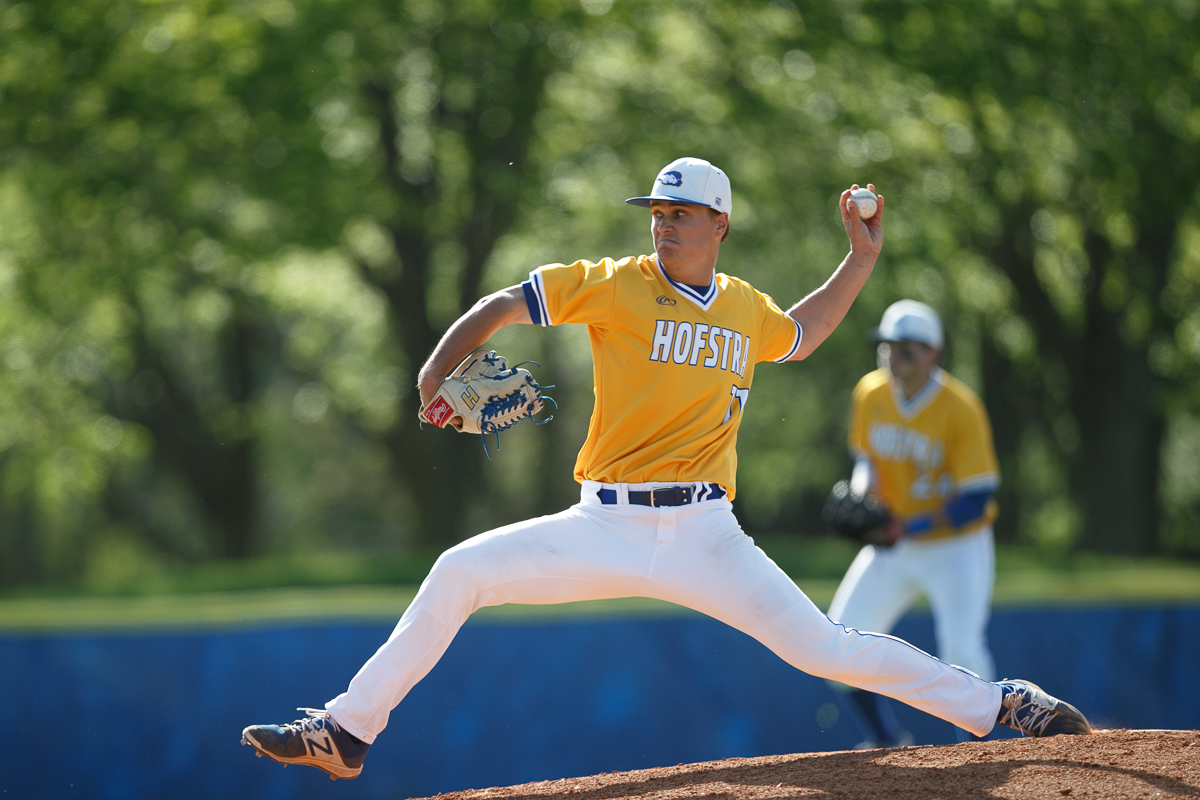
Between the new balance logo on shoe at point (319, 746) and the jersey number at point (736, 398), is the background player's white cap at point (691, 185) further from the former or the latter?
the new balance logo on shoe at point (319, 746)

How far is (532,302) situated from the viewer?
392 cm

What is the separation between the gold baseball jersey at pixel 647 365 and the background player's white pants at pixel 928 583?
2497 millimetres

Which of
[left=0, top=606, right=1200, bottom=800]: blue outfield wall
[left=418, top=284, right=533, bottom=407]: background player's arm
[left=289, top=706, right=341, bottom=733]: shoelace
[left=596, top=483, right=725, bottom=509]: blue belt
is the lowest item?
[left=0, top=606, right=1200, bottom=800]: blue outfield wall

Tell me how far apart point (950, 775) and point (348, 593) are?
5617mm

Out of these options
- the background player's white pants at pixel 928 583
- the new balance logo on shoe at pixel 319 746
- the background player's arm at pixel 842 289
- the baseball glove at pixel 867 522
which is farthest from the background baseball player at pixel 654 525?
the baseball glove at pixel 867 522

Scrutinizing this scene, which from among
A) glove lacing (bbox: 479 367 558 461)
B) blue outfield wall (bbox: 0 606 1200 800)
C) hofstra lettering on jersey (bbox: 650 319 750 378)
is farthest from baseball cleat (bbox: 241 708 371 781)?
blue outfield wall (bbox: 0 606 1200 800)

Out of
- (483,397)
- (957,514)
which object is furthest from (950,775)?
(957,514)

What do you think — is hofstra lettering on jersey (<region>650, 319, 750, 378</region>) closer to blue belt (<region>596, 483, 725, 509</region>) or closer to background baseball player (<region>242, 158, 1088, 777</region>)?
background baseball player (<region>242, 158, 1088, 777</region>)

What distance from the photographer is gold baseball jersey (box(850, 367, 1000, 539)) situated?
6531 millimetres

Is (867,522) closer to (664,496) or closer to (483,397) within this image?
(664,496)

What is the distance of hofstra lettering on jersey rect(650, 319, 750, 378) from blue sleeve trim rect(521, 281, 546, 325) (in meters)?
0.41

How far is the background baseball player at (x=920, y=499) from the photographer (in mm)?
6215

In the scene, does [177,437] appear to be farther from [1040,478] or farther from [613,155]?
[1040,478]

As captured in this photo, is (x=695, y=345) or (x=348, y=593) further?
(x=348, y=593)
